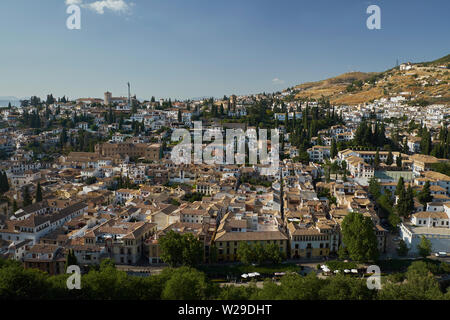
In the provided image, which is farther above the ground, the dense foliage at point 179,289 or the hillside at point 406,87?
the hillside at point 406,87

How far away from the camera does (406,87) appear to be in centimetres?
7275

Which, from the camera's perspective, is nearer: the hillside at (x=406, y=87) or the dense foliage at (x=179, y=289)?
the dense foliage at (x=179, y=289)

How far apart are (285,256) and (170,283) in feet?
24.2

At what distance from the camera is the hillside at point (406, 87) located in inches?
2579

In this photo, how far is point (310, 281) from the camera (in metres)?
11.6

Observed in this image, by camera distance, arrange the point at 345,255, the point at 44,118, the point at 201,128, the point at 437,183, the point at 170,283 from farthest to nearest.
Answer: the point at 44,118 < the point at 201,128 < the point at 437,183 < the point at 345,255 < the point at 170,283

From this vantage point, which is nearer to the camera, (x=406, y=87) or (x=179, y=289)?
(x=179, y=289)

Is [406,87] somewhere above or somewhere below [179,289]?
above

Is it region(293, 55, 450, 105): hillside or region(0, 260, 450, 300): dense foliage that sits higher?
region(293, 55, 450, 105): hillside

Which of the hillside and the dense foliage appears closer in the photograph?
the dense foliage

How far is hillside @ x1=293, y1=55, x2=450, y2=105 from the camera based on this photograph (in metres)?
65.5
